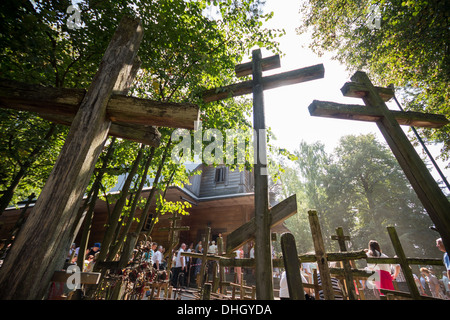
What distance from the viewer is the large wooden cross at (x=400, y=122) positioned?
226cm

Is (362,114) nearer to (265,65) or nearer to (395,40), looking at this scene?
(265,65)

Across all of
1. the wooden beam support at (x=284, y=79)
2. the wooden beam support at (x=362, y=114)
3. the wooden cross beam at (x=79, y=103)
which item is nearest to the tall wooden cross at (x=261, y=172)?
the wooden beam support at (x=284, y=79)

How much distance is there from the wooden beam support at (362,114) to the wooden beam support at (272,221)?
55.3 inches

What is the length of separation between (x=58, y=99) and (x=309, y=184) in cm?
3459

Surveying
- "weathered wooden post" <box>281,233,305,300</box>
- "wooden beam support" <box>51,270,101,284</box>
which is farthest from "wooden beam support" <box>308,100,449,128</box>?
"wooden beam support" <box>51,270,101,284</box>

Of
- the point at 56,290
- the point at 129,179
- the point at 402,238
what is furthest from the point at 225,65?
the point at 402,238

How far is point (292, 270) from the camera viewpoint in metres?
2.05

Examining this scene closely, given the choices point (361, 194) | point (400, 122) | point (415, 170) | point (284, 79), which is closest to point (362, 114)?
point (400, 122)

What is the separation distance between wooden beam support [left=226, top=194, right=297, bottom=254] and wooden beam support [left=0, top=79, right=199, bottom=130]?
1315 mm

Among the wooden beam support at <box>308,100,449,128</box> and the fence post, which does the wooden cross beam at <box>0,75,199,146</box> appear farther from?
the fence post

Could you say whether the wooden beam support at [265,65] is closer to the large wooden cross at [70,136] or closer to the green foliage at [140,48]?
the green foliage at [140,48]

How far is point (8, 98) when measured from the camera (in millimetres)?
1745

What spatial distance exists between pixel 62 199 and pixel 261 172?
1910mm

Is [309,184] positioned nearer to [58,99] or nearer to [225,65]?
[225,65]
